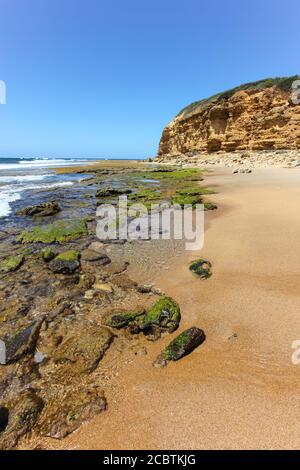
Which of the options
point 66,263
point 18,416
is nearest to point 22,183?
point 66,263

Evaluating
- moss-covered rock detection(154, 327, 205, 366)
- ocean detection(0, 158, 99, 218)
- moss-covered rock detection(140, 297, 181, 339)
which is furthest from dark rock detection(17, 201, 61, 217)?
moss-covered rock detection(154, 327, 205, 366)

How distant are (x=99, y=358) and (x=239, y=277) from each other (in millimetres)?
2875

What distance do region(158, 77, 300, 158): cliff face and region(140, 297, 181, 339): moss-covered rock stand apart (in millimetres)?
30658

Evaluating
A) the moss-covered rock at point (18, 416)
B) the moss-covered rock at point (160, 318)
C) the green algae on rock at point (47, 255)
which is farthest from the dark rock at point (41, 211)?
the moss-covered rock at point (18, 416)

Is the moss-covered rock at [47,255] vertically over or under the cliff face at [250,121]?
under

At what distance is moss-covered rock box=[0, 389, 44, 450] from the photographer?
2.34 m

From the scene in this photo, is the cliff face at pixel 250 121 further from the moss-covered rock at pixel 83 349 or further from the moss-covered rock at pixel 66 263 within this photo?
the moss-covered rock at pixel 83 349

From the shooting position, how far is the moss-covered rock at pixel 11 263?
18.6 ft

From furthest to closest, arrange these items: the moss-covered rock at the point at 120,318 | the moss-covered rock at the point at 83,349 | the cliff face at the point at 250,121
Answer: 1. the cliff face at the point at 250,121
2. the moss-covered rock at the point at 120,318
3. the moss-covered rock at the point at 83,349

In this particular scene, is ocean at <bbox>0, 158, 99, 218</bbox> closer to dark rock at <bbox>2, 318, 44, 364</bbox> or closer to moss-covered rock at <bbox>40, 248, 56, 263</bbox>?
moss-covered rock at <bbox>40, 248, 56, 263</bbox>

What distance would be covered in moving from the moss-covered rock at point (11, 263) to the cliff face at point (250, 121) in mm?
30786

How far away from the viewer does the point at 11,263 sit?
5.91m

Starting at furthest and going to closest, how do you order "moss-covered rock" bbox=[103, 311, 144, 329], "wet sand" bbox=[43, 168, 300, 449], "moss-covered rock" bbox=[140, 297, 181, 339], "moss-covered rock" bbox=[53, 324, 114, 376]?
"moss-covered rock" bbox=[103, 311, 144, 329], "moss-covered rock" bbox=[140, 297, 181, 339], "moss-covered rock" bbox=[53, 324, 114, 376], "wet sand" bbox=[43, 168, 300, 449]
